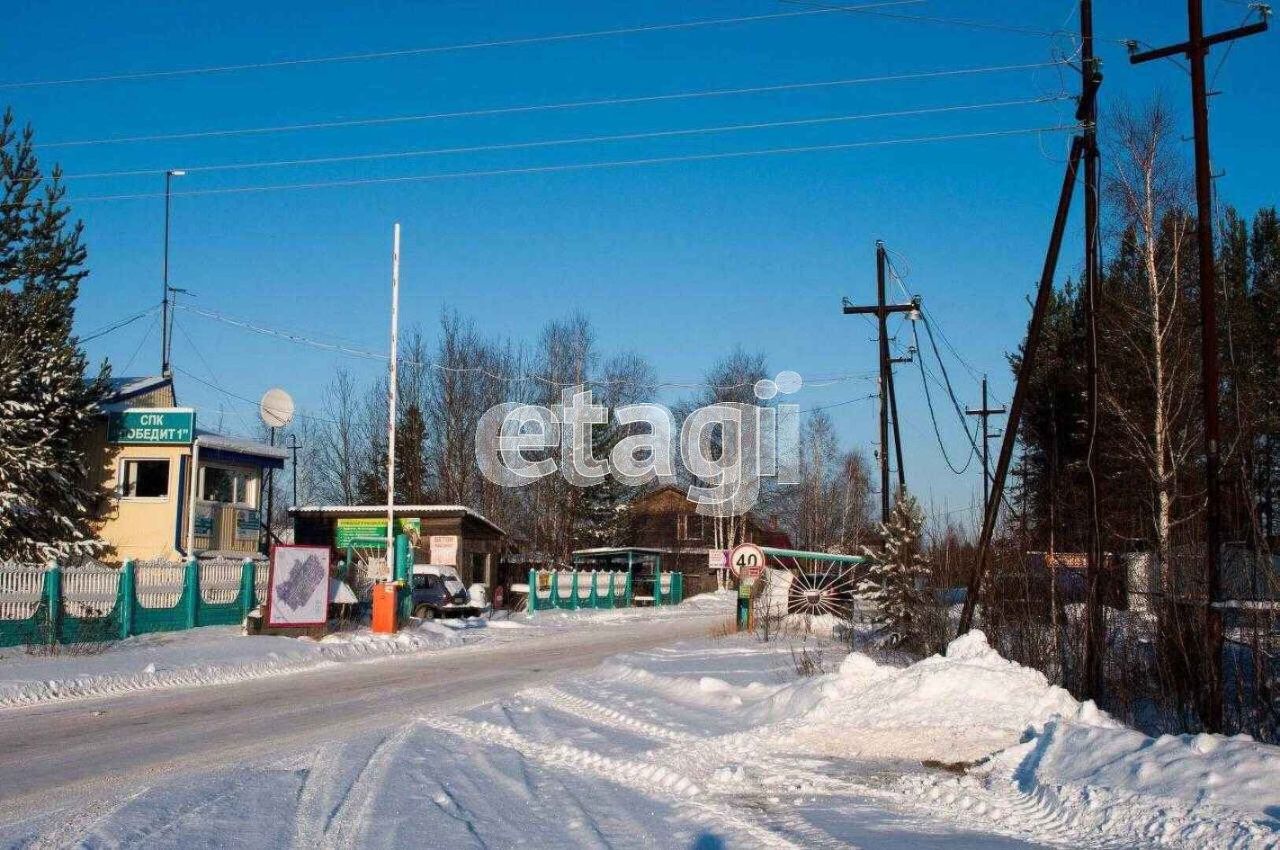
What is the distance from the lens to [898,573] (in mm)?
21688

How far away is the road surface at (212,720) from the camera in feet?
31.3

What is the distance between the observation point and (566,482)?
59.7 metres

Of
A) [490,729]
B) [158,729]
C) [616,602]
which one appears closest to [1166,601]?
[490,729]

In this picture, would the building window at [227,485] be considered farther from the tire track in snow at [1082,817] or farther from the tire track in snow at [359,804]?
the tire track in snow at [1082,817]

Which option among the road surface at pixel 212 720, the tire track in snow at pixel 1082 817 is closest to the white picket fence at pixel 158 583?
the road surface at pixel 212 720

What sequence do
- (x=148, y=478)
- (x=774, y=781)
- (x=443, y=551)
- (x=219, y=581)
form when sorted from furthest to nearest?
(x=443, y=551), (x=148, y=478), (x=219, y=581), (x=774, y=781)

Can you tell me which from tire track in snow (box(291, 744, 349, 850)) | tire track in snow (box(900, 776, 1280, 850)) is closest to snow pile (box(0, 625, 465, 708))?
tire track in snow (box(291, 744, 349, 850))

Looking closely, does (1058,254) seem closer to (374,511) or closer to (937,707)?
(937,707)

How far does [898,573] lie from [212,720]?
500 inches

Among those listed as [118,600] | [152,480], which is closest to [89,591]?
[118,600]

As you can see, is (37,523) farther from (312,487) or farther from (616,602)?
(312,487)

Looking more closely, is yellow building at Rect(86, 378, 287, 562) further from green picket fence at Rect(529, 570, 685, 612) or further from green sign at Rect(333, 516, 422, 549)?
green picket fence at Rect(529, 570, 685, 612)

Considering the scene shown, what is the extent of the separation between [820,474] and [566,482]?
730 inches

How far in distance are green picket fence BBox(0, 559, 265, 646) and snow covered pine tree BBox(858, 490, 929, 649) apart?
13.7 m
